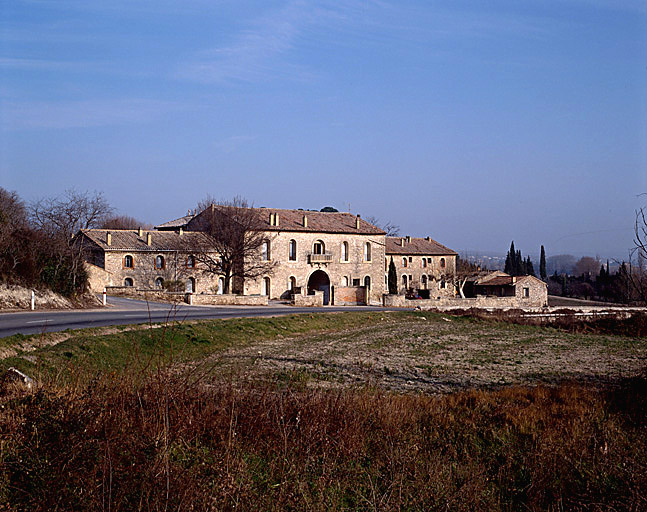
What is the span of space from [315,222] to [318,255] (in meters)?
4.18

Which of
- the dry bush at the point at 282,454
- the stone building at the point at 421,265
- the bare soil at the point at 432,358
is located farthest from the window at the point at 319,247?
the dry bush at the point at 282,454

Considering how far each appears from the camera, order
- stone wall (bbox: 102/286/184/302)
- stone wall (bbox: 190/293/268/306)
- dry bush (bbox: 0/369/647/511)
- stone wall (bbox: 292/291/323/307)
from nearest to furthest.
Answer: dry bush (bbox: 0/369/647/511) → stone wall (bbox: 190/293/268/306) → stone wall (bbox: 102/286/184/302) → stone wall (bbox: 292/291/323/307)

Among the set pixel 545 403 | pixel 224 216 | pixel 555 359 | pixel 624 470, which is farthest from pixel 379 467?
pixel 224 216

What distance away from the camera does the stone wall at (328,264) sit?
192ft

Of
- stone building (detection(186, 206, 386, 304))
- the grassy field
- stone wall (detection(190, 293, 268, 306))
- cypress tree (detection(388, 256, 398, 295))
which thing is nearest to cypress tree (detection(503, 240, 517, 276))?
cypress tree (detection(388, 256, 398, 295))

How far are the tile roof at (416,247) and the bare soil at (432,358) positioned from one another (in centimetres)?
4297

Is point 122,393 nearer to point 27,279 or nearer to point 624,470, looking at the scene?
point 624,470

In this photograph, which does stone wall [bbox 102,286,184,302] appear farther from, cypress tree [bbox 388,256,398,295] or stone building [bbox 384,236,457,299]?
stone building [bbox 384,236,457,299]

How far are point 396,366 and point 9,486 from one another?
1429 centimetres

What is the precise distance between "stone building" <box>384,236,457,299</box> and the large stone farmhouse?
4.08 meters

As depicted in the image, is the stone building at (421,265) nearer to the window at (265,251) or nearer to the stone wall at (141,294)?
the window at (265,251)

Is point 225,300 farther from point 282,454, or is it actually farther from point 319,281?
point 282,454

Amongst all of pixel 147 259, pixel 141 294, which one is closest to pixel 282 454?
pixel 141 294

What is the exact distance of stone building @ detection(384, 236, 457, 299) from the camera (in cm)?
7731
